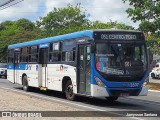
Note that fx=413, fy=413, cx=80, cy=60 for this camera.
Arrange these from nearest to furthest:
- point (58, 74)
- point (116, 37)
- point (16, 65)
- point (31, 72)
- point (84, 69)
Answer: point (116, 37)
point (84, 69)
point (58, 74)
point (31, 72)
point (16, 65)

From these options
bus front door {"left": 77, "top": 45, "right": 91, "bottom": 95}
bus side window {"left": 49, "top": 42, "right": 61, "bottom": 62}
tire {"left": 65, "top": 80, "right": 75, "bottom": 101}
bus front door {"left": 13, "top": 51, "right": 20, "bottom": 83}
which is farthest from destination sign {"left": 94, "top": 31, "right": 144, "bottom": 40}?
bus front door {"left": 13, "top": 51, "right": 20, "bottom": 83}

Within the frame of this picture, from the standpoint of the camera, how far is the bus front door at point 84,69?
53.5 feet

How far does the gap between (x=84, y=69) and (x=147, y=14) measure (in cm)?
1474

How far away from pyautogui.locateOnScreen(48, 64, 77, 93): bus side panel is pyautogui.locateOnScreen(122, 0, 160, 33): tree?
11.3m

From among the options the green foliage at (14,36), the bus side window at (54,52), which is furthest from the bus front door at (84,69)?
the green foliage at (14,36)

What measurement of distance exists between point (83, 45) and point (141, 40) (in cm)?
236

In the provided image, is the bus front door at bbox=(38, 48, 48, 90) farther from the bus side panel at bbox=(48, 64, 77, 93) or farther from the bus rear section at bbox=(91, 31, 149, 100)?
the bus rear section at bbox=(91, 31, 149, 100)

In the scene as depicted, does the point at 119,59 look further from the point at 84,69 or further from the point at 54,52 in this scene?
the point at 54,52

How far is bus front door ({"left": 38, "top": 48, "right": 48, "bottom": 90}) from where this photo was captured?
21.2 metres

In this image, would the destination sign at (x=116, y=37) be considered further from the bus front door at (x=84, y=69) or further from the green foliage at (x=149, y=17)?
the green foliage at (x=149, y=17)

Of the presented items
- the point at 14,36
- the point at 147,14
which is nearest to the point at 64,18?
the point at 14,36

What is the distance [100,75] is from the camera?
15.8m

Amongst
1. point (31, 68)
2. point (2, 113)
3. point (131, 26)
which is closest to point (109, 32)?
point (2, 113)

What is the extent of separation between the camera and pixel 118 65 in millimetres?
15867
